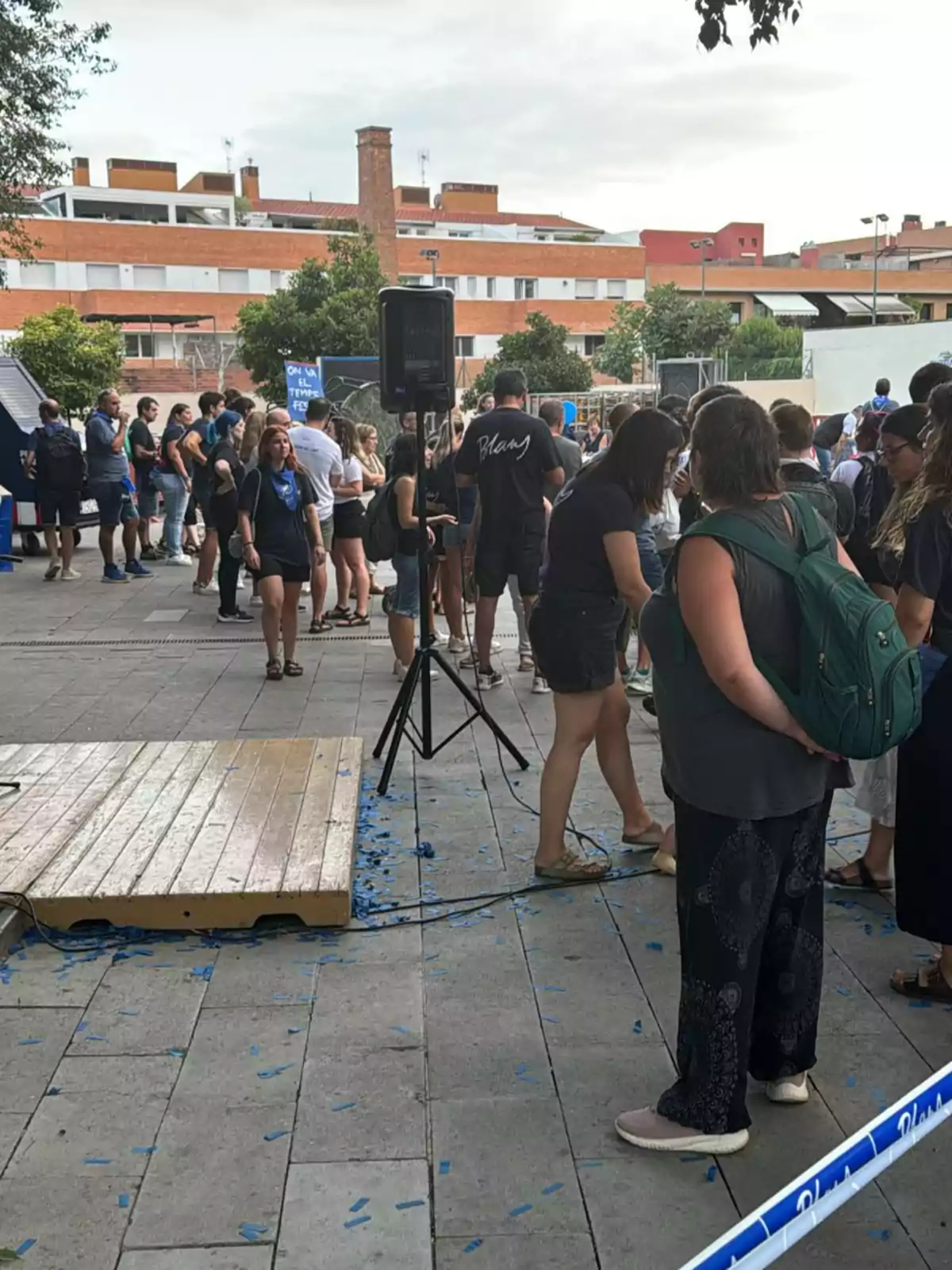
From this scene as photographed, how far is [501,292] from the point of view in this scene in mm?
62719

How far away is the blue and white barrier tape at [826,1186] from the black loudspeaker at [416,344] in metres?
4.41

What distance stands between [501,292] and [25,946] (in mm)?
61878

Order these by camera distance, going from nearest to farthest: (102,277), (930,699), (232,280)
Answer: (930,699), (102,277), (232,280)

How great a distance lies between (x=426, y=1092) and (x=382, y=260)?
195 feet

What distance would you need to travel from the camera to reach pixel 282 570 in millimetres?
7719

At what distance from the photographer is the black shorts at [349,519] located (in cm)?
985

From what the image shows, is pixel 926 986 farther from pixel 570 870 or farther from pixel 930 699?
pixel 570 870

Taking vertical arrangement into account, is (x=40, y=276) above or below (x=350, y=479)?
above

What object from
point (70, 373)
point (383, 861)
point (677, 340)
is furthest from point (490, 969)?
point (677, 340)

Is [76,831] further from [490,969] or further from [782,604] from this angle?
[782,604]

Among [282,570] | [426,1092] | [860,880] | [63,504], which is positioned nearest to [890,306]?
[63,504]

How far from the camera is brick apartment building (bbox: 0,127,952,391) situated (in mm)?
53938

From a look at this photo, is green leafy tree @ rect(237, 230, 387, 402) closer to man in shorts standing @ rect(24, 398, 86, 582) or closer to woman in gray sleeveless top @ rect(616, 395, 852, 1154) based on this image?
man in shorts standing @ rect(24, 398, 86, 582)

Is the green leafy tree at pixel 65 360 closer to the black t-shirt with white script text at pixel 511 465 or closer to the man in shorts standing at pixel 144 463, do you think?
the man in shorts standing at pixel 144 463
